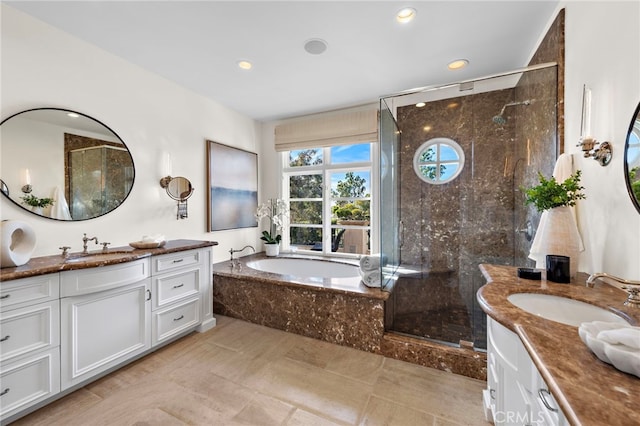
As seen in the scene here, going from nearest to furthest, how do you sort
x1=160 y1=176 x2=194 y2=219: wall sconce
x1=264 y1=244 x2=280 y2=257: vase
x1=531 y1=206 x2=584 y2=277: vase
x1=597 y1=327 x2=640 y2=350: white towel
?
x1=597 y1=327 x2=640 y2=350: white towel, x1=531 y1=206 x2=584 y2=277: vase, x1=160 y1=176 x2=194 y2=219: wall sconce, x1=264 y1=244 x2=280 y2=257: vase

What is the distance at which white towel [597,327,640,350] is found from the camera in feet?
1.95

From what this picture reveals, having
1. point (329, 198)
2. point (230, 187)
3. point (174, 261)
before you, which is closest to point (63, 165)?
point (174, 261)

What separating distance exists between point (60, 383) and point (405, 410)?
2.16 metres

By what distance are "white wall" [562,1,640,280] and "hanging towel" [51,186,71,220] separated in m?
3.48

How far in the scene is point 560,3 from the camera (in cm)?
171

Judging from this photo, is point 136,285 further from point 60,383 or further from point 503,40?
point 503,40

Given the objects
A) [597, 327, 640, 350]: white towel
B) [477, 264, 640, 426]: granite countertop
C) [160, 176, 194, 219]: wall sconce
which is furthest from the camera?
[160, 176, 194, 219]: wall sconce

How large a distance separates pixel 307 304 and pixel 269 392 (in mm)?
797

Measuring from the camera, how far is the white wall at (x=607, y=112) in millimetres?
1123

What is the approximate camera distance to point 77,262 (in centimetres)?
167

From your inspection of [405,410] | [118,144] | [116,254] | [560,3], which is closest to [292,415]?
[405,410]

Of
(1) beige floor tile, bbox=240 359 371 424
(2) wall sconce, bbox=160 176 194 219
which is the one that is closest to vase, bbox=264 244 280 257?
(2) wall sconce, bbox=160 176 194 219

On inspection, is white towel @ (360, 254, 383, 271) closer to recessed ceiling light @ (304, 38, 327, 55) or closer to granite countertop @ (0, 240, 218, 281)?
granite countertop @ (0, 240, 218, 281)

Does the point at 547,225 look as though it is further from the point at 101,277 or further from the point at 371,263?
the point at 101,277
